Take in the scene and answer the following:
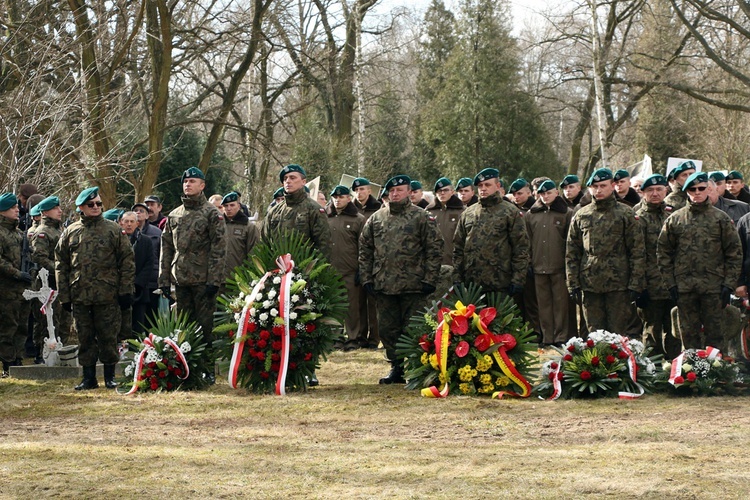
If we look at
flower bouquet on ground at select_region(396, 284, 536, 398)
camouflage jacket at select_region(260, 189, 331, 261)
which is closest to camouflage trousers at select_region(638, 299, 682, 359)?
flower bouquet on ground at select_region(396, 284, 536, 398)

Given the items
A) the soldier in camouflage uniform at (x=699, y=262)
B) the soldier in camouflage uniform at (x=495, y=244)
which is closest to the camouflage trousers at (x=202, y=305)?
the soldier in camouflage uniform at (x=495, y=244)

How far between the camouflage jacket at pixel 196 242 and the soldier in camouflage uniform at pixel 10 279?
221cm

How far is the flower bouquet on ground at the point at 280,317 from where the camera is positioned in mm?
9805

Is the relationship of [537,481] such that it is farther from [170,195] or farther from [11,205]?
[170,195]

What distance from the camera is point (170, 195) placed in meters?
25.0

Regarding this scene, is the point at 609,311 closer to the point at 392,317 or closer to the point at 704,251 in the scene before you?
the point at 704,251

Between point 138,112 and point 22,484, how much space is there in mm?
17778

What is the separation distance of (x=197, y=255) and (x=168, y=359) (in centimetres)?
113

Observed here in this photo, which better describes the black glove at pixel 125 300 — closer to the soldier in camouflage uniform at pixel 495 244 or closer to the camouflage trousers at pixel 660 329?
the soldier in camouflage uniform at pixel 495 244

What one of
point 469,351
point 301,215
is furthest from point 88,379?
point 469,351

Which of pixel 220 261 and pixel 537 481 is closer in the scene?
pixel 537 481

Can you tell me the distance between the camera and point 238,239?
1306cm

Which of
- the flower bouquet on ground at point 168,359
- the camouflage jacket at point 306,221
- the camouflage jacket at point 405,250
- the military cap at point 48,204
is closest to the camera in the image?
the flower bouquet on ground at point 168,359

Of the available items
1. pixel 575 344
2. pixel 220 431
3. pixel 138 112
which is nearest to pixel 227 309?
pixel 220 431
